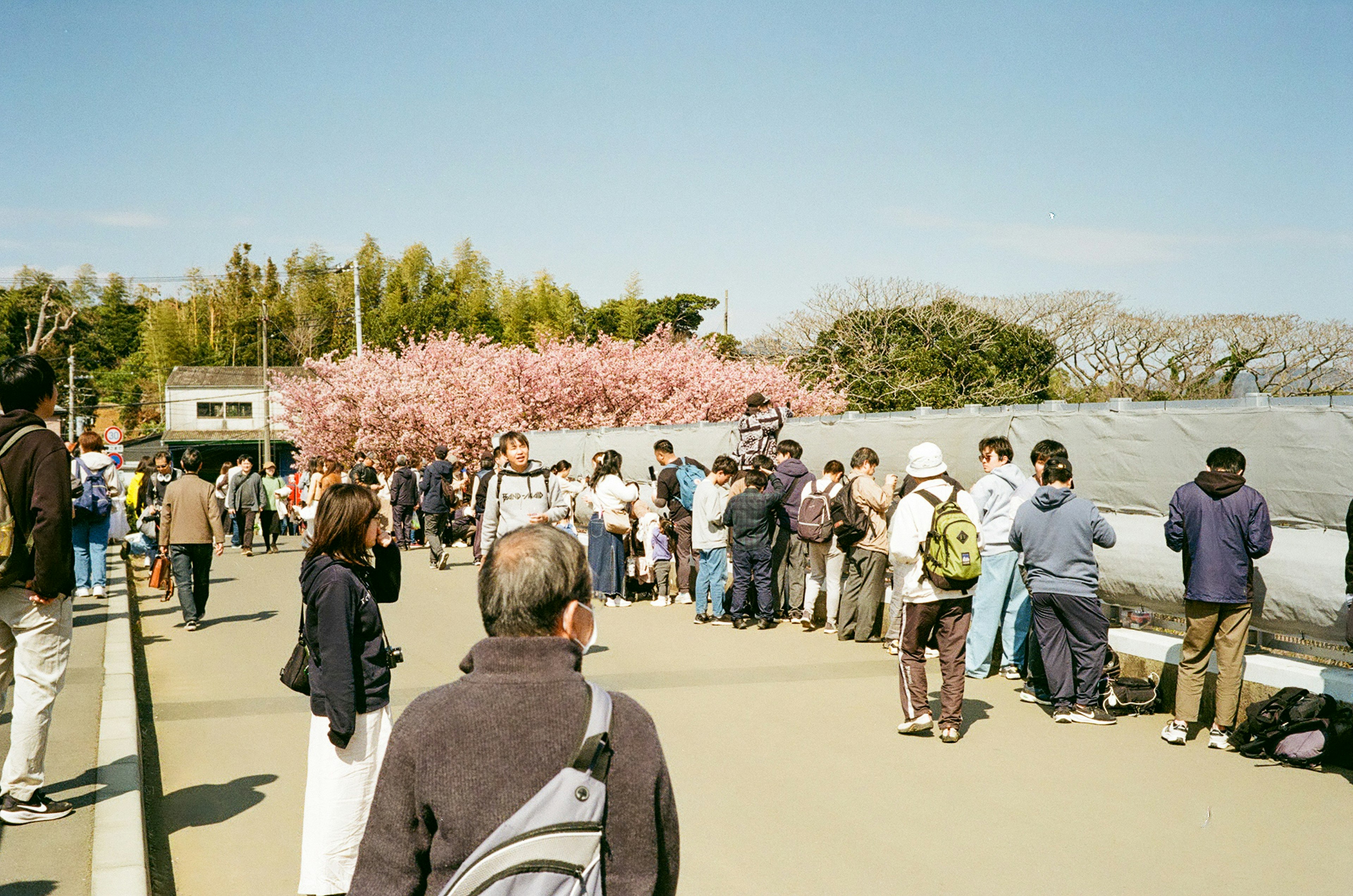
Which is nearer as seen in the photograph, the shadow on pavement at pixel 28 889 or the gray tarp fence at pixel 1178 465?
the shadow on pavement at pixel 28 889

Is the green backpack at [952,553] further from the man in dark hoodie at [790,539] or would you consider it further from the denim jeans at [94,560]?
the denim jeans at [94,560]

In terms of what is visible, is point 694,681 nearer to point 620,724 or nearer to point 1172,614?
point 1172,614

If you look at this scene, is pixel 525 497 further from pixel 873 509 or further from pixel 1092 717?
pixel 1092 717

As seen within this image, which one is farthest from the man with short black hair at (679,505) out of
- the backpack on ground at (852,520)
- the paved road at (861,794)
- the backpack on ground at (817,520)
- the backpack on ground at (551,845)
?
the backpack on ground at (551,845)

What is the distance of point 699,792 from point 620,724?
4271mm

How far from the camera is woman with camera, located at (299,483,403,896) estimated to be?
4.39 meters

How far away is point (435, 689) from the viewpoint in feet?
→ 6.73

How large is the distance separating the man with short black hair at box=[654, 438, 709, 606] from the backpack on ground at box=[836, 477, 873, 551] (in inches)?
115

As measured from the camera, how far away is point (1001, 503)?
9211 millimetres

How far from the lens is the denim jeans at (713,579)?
41.5ft

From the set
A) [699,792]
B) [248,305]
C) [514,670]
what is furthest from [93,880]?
[248,305]

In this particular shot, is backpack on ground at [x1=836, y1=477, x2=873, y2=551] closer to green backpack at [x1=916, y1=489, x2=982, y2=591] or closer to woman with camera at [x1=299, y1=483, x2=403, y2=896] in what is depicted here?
green backpack at [x1=916, y1=489, x2=982, y2=591]

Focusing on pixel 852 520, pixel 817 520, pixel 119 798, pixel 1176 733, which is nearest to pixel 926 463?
pixel 1176 733

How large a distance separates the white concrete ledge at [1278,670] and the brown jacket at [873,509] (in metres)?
2.88
